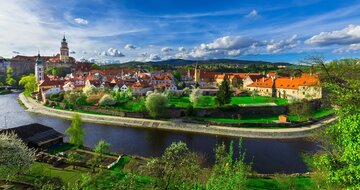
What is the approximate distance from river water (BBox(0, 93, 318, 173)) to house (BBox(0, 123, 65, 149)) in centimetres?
429

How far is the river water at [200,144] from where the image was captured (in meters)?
24.8

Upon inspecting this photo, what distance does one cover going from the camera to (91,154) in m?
23.7

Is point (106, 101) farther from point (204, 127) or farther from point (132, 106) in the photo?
point (204, 127)

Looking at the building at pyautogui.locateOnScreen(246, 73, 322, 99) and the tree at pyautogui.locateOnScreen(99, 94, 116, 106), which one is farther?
the building at pyautogui.locateOnScreen(246, 73, 322, 99)

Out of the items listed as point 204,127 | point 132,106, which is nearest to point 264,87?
point 204,127

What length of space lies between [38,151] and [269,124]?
28568 millimetres

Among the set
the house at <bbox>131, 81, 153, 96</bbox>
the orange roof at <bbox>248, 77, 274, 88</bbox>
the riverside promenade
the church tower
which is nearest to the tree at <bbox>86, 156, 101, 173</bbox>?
the riverside promenade

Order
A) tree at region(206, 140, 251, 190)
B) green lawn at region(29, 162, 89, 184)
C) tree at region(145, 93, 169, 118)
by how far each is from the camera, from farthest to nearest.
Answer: tree at region(145, 93, 169, 118), green lawn at region(29, 162, 89, 184), tree at region(206, 140, 251, 190)

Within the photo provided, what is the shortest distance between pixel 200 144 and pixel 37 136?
17344 mm

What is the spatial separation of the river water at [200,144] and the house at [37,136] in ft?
14.1

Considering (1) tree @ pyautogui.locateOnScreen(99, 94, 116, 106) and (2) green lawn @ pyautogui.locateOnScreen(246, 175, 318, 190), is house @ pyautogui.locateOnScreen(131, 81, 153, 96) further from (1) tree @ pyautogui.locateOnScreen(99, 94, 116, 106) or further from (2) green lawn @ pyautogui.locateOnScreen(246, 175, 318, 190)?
(2) green lawn @ pyautogui.locateOnScreen(246, 175, 318, 190)

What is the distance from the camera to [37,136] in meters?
25.7

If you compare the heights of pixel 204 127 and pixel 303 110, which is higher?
pixel 303 110

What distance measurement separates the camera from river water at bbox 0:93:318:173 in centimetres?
2483
